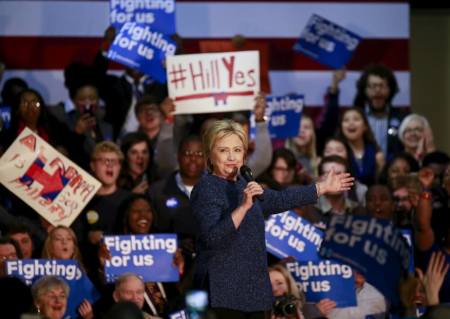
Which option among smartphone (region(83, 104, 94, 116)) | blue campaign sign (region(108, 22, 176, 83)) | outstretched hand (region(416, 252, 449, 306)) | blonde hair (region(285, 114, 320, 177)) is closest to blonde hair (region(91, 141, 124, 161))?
smartphone (region(83, 104, 94, 116))

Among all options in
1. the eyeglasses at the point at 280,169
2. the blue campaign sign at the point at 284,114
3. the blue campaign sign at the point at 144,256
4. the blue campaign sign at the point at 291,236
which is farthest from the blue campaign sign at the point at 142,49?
the blue campaign sign at the point at 144,256

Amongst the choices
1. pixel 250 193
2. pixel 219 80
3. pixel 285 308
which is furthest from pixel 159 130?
pixel 250 193

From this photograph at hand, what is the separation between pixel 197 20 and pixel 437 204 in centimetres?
303

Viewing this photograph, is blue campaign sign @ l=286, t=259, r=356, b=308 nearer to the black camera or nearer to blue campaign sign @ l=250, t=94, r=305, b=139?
the black camera

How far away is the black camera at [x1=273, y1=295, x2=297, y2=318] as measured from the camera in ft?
22.1

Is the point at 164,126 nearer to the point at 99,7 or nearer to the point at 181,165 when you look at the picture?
the point at 181,165

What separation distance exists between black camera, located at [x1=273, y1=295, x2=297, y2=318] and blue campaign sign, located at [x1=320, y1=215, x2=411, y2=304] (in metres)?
0.52

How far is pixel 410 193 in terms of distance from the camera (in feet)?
26.3

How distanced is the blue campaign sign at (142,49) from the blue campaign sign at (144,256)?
5.71ft

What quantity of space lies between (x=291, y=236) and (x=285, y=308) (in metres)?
1.17

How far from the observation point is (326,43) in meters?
9.98

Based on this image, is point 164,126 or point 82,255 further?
point 164,126

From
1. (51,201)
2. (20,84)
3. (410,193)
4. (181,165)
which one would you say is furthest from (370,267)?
(20,84)

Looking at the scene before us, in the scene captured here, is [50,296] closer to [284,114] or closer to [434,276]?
[434,276]
